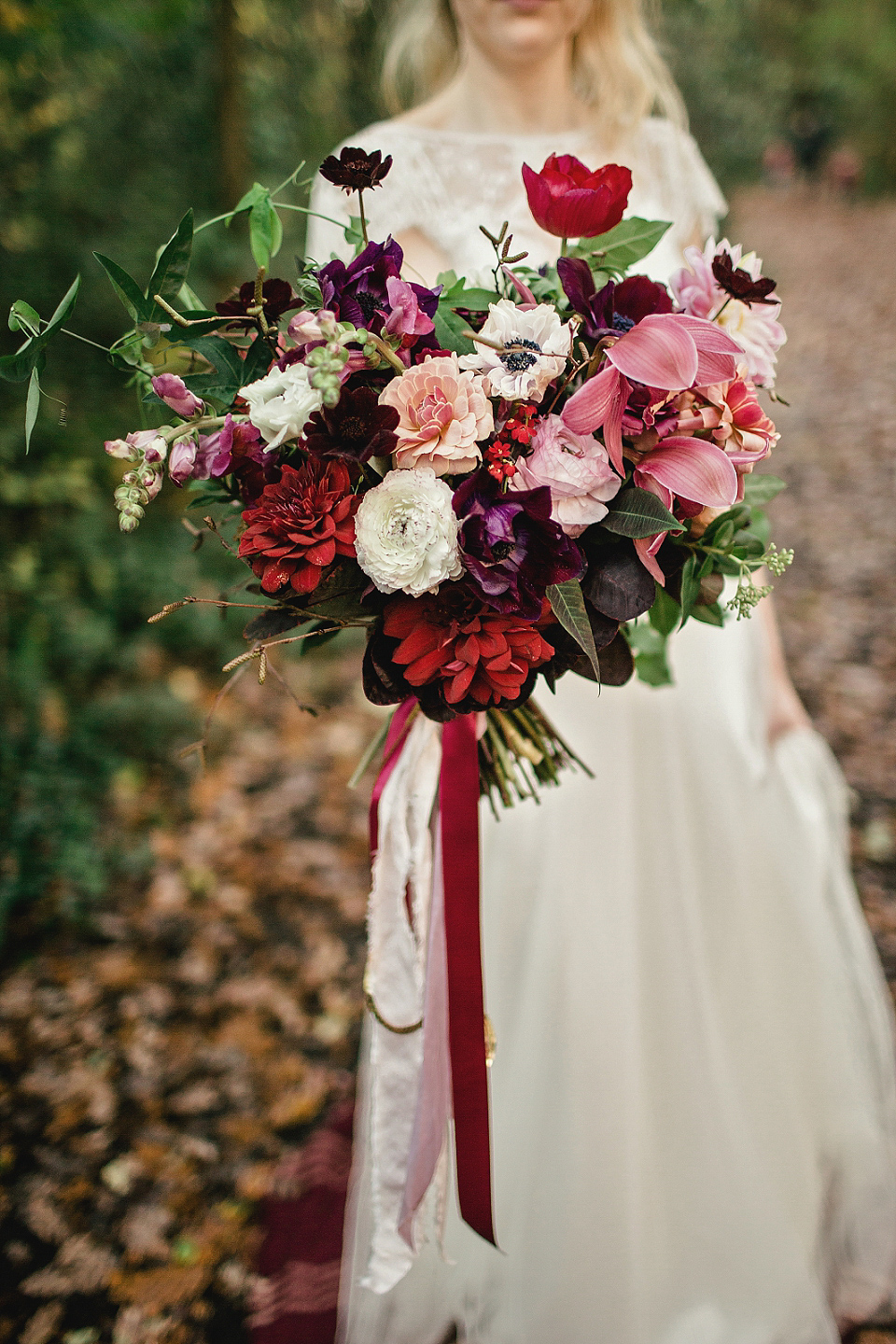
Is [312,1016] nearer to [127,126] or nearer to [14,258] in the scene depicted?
[14,258]

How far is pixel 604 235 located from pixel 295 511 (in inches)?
22.1

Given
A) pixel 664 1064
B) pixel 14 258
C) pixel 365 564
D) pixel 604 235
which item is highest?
pixel 14 258

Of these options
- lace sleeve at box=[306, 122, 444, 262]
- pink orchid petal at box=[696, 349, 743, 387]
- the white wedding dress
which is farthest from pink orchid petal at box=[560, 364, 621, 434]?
lace sleeve at box=[306, 122, 444, 262]

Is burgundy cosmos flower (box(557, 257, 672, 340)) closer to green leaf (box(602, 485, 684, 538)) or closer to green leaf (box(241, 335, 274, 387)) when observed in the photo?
green leaf (box(602, 485, 684, 538))

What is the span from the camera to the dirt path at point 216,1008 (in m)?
2.11

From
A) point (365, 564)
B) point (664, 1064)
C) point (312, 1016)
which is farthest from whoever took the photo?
point (312, 1016)

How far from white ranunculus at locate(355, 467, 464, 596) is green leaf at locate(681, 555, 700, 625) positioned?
0.30m

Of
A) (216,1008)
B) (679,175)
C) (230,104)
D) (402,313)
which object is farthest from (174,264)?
(230,104)

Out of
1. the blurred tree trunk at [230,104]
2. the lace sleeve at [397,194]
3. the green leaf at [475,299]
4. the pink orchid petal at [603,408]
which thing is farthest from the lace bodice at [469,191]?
the blurred tree trunk at [230,104]

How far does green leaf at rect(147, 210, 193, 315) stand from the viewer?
0.93 m

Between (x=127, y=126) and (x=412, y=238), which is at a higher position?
(x=127, y=126)

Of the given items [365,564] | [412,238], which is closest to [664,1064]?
[365,564]

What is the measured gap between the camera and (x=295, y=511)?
88cm

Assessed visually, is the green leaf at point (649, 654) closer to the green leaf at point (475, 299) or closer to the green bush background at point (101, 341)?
the green leaf at point (475, 299)
